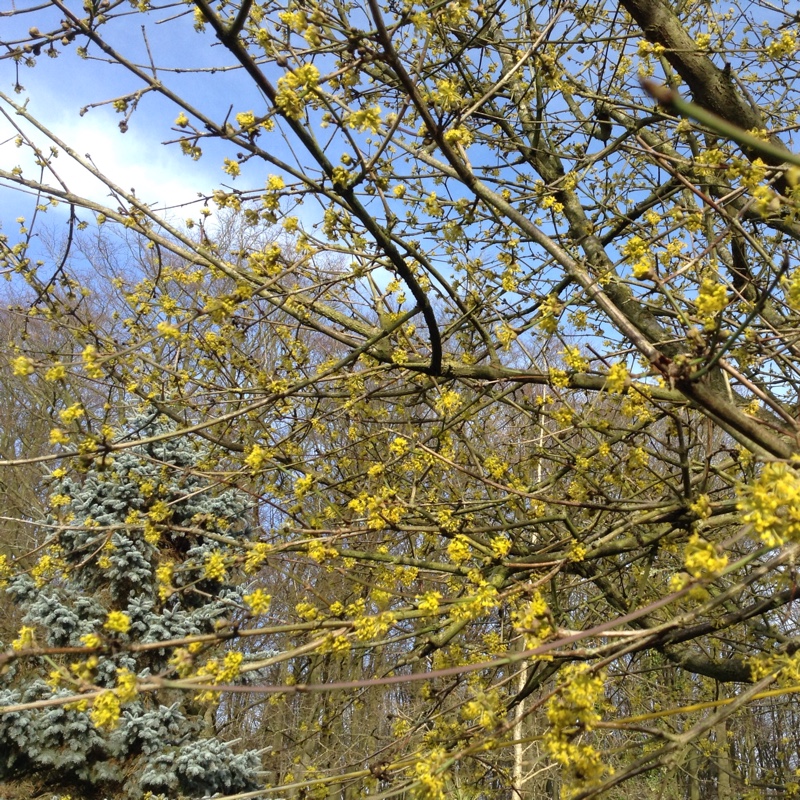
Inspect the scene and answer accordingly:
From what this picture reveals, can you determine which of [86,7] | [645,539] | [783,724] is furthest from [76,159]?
[783,724]

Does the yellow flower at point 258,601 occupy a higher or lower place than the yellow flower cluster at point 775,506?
lower

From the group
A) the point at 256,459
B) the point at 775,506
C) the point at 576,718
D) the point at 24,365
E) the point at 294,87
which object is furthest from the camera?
the point at 256,459

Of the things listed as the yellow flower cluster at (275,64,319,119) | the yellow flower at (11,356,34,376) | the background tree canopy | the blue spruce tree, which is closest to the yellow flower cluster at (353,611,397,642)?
the background tree canopy

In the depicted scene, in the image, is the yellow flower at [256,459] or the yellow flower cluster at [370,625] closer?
the yellow flower cluster at [370,625]

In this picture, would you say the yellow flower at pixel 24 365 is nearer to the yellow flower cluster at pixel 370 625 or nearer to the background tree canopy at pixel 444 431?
the background tree canopy at pixel 444 431

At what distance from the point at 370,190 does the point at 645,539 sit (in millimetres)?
2354

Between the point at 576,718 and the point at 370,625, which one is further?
the point at 370,625

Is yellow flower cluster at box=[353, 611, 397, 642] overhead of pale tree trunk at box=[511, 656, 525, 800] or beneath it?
overhead

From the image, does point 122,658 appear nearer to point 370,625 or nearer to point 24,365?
point 24,365

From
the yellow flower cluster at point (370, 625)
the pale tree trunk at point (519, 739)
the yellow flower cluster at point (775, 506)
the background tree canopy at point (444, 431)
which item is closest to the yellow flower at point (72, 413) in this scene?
the background tree canopy at point (444, 431)

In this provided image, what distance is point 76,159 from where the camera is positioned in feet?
9.09

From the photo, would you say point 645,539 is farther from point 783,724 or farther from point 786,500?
point 783,724

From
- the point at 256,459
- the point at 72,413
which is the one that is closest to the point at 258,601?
the point at 256,459

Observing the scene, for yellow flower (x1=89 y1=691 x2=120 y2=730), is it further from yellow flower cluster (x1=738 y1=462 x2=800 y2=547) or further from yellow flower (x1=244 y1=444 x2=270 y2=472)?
yellow flower cluster (x1=738 y1=462 x2=800 y2=547)
